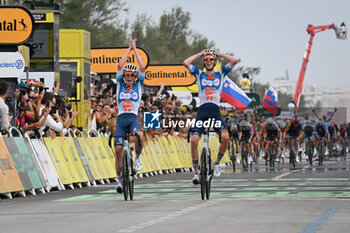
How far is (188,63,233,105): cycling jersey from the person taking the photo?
1681 centimetres

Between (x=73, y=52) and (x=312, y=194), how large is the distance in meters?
14.5

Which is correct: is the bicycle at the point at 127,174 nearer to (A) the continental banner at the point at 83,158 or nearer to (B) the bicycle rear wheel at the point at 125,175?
(B) the bicycle rear wheel at the point at 125,175

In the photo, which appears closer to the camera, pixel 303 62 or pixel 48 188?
pixel 48 188

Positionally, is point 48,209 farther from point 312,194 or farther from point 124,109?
point 312,194

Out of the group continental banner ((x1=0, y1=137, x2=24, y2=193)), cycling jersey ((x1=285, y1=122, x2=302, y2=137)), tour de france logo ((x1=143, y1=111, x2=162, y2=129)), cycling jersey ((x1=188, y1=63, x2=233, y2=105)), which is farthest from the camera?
cycling jersey ((x1=285, y1=122, x2=302, y2=137))

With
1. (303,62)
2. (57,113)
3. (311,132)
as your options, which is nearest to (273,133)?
(311,132)

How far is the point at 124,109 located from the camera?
17047 millimetres

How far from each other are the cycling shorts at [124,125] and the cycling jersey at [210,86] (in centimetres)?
121

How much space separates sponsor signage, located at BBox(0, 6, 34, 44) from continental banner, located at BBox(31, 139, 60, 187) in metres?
3.99

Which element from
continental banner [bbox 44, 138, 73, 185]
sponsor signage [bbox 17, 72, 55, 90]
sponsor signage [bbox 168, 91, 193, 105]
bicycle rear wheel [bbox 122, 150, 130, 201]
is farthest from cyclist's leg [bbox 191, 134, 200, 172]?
sponsor signage [bbox 168, 91, 193, 105]

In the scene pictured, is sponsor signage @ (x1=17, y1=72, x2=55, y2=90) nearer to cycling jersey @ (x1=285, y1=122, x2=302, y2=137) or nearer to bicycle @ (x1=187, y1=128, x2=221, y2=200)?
bicycle @ (x1=187, y1=128, x2=221, y2=200)

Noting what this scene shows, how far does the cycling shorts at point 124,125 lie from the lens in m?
17.0

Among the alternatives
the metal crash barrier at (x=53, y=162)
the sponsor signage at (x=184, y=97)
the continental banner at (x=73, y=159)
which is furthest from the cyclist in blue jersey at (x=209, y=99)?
the sponsor signage at (x=184, y=97)

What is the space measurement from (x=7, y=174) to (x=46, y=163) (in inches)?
90.1
